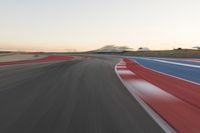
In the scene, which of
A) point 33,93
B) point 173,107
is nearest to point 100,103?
point 173,107

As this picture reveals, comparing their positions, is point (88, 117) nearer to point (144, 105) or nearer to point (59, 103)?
point (59, 103)

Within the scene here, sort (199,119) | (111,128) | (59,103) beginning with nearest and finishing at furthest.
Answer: (111,128)
(199,119)
(59,103)

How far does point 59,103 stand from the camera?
28.1ft

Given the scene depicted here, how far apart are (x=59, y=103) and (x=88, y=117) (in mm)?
1864

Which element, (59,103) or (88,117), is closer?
(88,117)

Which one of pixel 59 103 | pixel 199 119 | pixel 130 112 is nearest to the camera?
pixel 199 119

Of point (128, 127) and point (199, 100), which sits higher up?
point (128, 127)

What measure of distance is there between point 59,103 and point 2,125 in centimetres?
265

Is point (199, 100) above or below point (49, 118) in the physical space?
below

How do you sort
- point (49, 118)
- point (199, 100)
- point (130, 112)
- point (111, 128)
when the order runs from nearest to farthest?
point (111, 128)
point (49, 118)
point (130, 112)
point (199, 100)

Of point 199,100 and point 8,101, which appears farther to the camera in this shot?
point 199,100

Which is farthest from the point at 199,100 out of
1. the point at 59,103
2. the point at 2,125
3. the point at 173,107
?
the point at 2,125

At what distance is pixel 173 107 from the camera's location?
8875 millimetres

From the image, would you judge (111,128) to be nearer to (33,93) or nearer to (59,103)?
(59,103)
